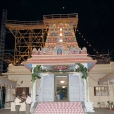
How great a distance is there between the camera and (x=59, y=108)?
12.4m

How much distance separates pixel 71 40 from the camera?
1652 centimetres

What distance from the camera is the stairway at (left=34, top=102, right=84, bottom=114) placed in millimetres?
12047

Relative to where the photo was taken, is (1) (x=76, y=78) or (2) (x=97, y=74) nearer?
(1) (x=76, y=78)

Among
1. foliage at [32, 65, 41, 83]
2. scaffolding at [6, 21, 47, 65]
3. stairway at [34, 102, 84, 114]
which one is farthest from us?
scaffolding at [6, 21, 47, 65]

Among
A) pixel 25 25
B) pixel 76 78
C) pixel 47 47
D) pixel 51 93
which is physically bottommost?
pixel 51 93

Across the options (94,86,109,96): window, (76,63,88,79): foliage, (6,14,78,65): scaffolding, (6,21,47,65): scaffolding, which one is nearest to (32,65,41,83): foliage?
(76,63,88,79): foliage

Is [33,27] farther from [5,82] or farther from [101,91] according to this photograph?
[101,91]

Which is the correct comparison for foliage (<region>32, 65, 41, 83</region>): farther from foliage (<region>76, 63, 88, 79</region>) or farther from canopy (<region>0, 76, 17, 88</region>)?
canopy (<region>0, 76, 17, 88</region>)

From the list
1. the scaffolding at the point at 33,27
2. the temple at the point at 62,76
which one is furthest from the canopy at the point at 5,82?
the scaffolding at the point at 33,27

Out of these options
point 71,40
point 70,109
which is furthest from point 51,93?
point 71,40

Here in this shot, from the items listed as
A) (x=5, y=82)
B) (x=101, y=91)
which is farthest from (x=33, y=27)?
(x=101, y=91)

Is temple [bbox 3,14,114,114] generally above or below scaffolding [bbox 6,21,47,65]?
below

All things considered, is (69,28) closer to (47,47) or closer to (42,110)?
(47,47)

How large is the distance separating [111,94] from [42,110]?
10.1 metres
